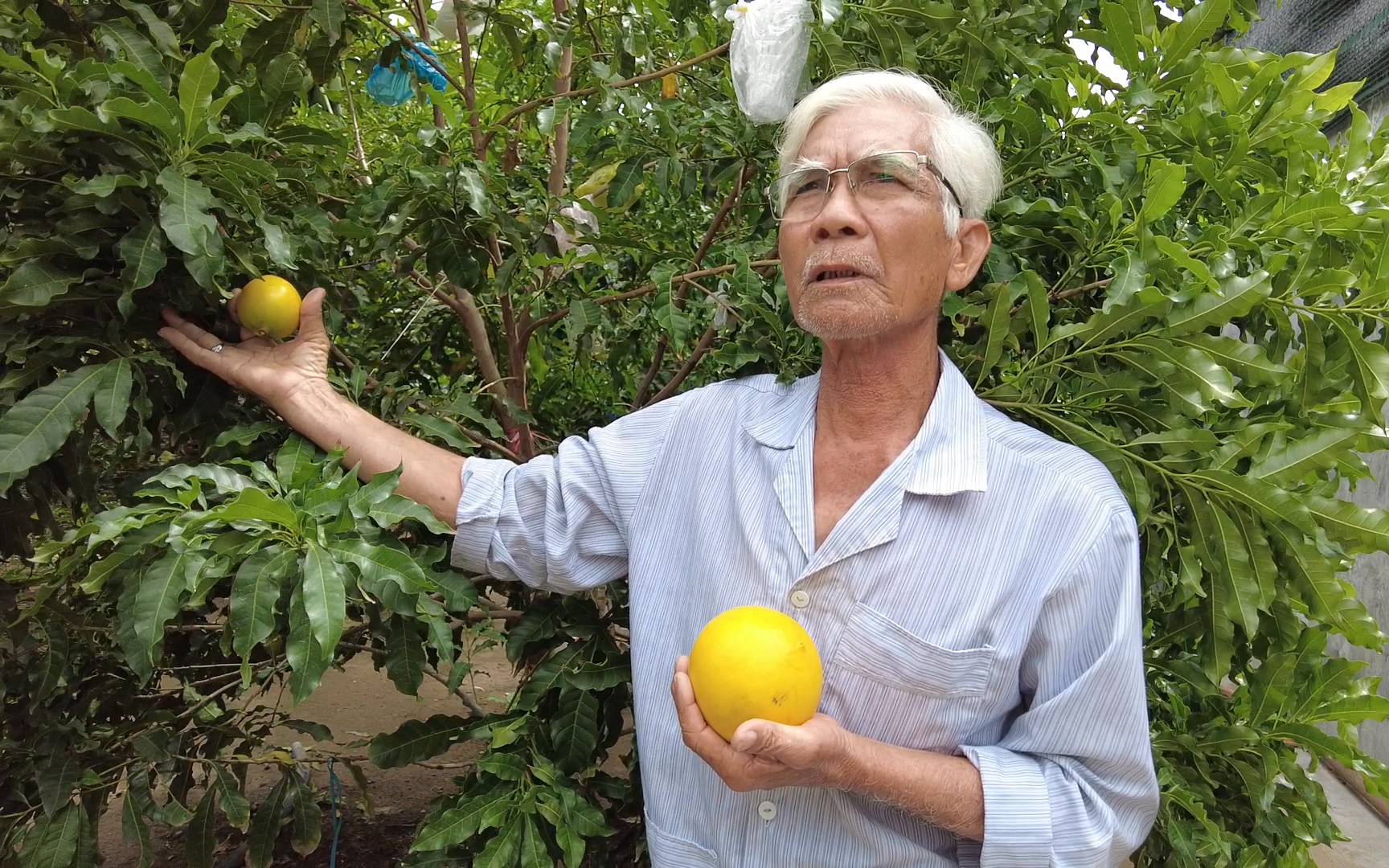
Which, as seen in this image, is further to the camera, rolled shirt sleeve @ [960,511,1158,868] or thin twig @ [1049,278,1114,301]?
thin twig @ [1049,278,1114,301]

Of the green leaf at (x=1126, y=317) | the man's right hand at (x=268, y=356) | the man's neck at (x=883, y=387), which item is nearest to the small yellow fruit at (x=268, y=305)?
the man's right hand at (x=268, y=356)

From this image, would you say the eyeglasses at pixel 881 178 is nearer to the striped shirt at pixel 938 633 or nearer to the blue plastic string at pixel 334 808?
the striped shirt at pixel 938 633

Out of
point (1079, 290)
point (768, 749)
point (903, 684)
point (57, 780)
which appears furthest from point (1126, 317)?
point (57, 780)

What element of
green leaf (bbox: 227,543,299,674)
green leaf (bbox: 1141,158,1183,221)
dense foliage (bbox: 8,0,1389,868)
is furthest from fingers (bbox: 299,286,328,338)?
green leaf (bbox: 1141,158,1183,221)

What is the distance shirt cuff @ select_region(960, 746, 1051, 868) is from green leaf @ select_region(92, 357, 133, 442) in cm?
144

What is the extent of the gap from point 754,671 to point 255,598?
692 millimetres

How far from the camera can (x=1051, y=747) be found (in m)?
1.45

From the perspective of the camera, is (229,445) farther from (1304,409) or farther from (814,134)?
(1304,409)

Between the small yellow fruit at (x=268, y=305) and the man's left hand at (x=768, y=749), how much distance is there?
3.22ft

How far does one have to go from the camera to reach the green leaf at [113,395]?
1.53 metres

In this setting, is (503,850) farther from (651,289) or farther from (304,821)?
(651,289)

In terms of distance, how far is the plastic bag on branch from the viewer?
73.4 inches

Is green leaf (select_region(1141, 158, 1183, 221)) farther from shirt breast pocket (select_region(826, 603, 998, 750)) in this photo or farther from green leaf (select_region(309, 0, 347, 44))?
green leaf (select_region(309, 0, 347, 44))

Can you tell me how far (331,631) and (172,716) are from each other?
3.87ft
